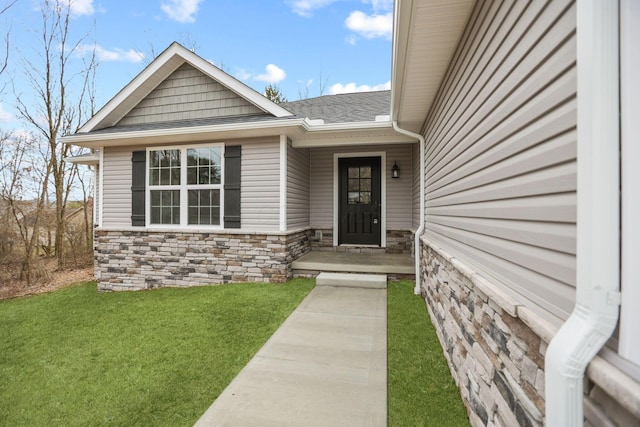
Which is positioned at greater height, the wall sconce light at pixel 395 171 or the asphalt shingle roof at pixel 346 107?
the asphalt shingle roof at pixel 346 107

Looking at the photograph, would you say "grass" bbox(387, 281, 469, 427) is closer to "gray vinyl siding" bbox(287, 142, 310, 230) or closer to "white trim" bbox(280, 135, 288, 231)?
"white trim" bbox(280, 135, 288, 231)

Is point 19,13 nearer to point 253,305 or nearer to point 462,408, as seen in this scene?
point 253,305

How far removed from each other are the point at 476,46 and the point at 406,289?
3.52 meters

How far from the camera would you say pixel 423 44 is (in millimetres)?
2545

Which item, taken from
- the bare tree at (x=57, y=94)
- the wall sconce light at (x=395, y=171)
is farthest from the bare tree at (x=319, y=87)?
the wall sconce light at (x=395, y=171)

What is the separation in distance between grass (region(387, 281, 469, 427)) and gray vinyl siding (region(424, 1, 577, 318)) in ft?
3.40

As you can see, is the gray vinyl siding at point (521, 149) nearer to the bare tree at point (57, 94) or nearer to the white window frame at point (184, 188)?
the white window frame at point (184, 188)

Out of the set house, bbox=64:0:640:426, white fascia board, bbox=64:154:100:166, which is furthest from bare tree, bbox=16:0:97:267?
house, bbox=64:0:640:426

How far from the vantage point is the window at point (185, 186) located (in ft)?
18.1

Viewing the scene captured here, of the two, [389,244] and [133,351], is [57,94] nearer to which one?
[133,351]

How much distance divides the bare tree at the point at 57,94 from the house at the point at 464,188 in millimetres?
4038

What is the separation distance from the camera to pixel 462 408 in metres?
2.04

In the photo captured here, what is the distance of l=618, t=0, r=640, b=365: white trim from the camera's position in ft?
2.59

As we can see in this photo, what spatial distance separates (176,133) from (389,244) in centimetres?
476
